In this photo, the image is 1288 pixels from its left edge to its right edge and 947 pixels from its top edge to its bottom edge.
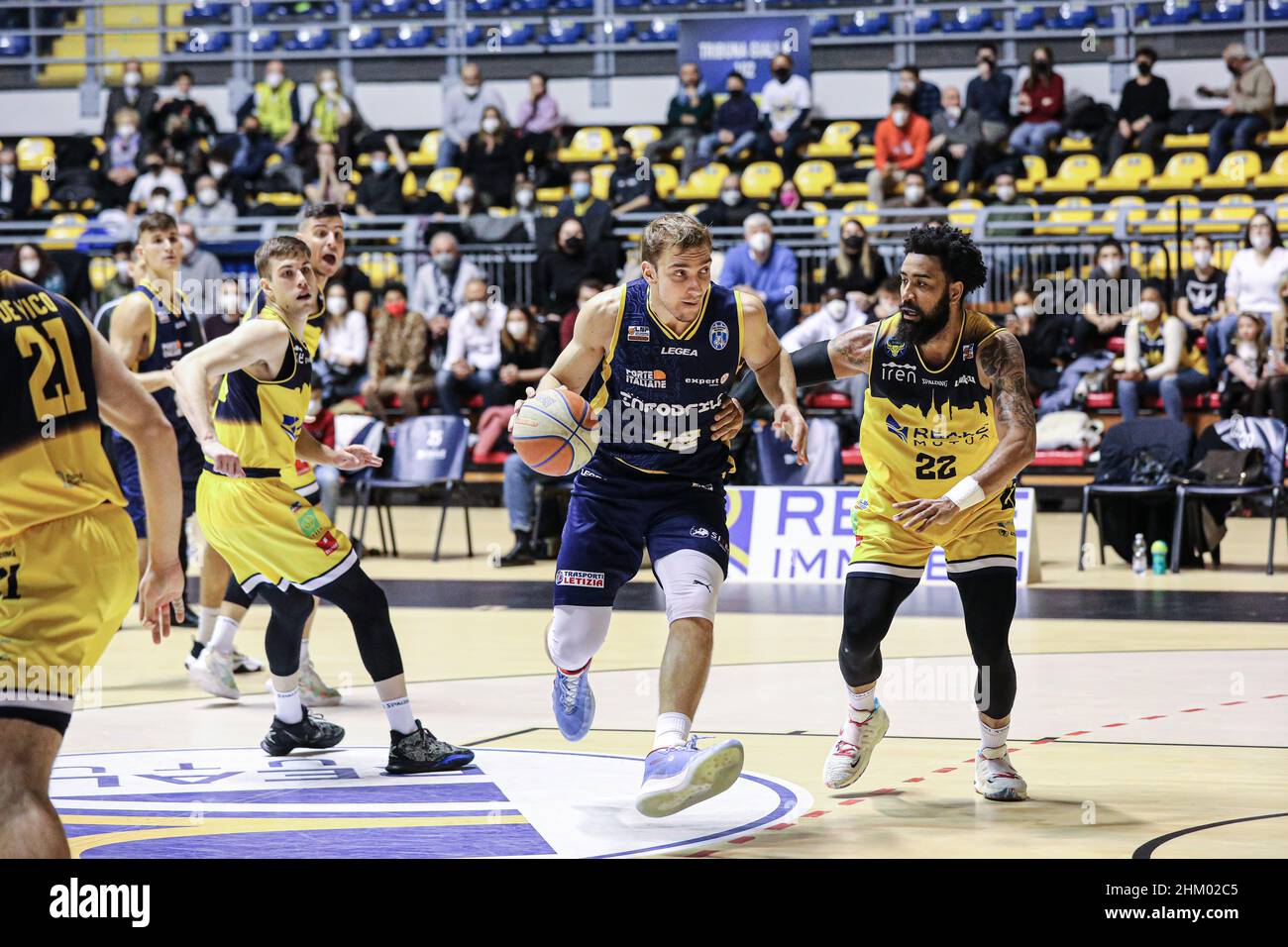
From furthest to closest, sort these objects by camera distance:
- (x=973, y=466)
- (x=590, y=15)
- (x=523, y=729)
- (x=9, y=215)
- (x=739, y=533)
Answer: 1. (x=590, y=15)
2. (x=9, y=215)
3. (x=739, y=533)
4. (x=523, y=729)
5. (x=973, y=466)

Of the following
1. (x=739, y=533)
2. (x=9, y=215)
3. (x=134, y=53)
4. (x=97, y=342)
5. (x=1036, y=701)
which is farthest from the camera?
(x=134, y=53)

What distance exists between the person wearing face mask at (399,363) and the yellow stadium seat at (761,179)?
4584 millimetres

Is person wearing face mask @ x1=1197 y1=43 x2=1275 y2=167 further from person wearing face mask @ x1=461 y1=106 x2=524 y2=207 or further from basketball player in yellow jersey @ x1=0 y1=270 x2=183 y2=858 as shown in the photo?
basketball player in yellow jersey @ x1=0 y1=270 x2=183 y2=858

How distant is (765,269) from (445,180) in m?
6.32

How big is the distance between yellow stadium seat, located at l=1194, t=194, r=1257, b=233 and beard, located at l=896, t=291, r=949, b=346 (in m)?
11.8

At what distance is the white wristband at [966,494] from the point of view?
5.53 metres

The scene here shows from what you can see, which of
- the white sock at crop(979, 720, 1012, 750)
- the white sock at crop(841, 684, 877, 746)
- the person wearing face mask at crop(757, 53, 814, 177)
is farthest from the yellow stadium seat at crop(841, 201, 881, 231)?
the white sock at crop(979, 720, 1012, 750)

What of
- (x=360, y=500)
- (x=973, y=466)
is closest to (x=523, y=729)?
(x=973, y=466)

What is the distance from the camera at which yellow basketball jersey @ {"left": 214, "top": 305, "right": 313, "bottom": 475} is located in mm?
6895

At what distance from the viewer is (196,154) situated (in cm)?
2125

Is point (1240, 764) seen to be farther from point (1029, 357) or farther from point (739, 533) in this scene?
point (1029, 357)
